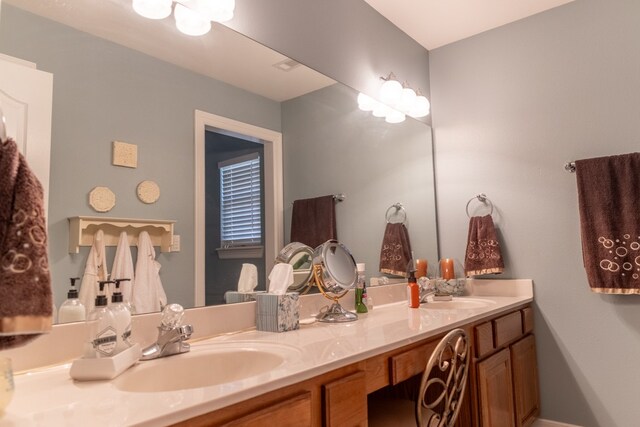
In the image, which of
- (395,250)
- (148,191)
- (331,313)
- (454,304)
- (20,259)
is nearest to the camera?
(20,259)

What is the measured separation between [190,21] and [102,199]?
686mm

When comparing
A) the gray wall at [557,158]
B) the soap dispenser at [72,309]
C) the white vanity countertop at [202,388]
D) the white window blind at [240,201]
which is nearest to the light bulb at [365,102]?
the gray wall at [557,158]

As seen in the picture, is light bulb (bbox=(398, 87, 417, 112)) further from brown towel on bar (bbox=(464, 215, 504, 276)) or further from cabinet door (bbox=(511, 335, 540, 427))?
cabinet door (bbox=(511, 335, 540, 427))

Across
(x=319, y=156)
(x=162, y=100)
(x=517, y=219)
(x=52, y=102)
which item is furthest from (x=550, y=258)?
(x=52, y=102)

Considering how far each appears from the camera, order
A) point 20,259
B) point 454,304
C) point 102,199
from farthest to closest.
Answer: point 454,304 → point 102,199 → point 20,259

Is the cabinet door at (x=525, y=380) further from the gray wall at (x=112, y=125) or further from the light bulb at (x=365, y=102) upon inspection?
the gray wall at (x=112, y=125)

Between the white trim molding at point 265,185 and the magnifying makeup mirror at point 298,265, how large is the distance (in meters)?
0.04

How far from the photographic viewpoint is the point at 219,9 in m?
1.51

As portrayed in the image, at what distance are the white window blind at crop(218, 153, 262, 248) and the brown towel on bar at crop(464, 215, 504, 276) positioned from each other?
1.35 meters

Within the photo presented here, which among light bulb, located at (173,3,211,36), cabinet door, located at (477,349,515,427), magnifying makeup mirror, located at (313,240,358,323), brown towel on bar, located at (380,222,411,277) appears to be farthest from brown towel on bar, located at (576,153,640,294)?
light bulb, located at (173,3,211,36)

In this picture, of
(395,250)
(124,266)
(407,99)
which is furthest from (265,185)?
(407,99)

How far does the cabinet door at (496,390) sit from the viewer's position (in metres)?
1.75

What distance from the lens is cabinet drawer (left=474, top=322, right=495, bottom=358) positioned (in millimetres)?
1753

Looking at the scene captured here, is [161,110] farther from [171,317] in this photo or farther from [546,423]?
[546,423]
